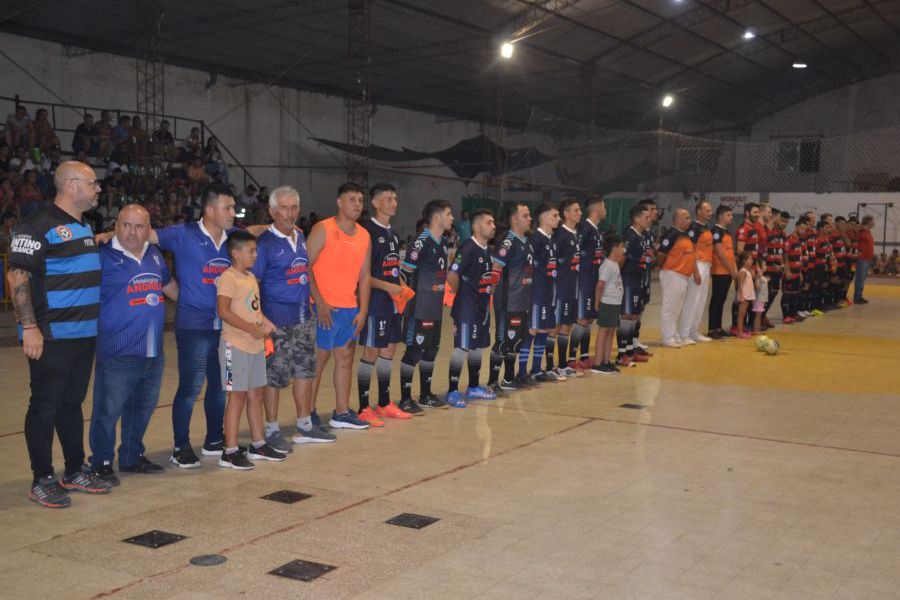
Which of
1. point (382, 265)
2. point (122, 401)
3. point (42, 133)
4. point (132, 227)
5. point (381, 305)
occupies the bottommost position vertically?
point (122, 401)

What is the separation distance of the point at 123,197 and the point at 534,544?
17.7 metres

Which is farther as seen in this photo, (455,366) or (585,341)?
(585,341)

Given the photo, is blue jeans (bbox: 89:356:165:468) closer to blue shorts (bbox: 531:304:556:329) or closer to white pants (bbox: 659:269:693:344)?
blue shorts (bbox: 531:304:556:329)

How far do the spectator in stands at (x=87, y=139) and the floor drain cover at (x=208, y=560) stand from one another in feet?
57.8

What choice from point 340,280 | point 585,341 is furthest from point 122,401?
point 585,341

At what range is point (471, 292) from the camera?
8.20 metres

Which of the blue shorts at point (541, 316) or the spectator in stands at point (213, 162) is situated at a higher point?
the spectator in stands at point (213, 162)

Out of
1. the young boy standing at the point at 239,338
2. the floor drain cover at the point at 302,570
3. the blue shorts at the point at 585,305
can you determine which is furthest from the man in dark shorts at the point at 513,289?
the floor drain cover at the point at 302,570

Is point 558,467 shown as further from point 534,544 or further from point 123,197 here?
point 123,197

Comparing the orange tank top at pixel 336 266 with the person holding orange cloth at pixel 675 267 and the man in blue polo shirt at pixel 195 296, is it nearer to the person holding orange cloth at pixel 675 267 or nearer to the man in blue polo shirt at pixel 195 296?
the man in blue polo shirt at pixel 195 296

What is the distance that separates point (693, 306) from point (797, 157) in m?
26.9

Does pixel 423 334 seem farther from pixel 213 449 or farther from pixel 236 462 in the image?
pixel 236 462

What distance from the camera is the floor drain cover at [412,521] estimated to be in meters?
4.80

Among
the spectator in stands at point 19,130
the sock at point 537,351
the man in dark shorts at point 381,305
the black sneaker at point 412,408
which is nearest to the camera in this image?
the man in dark shorts at point 381,305
